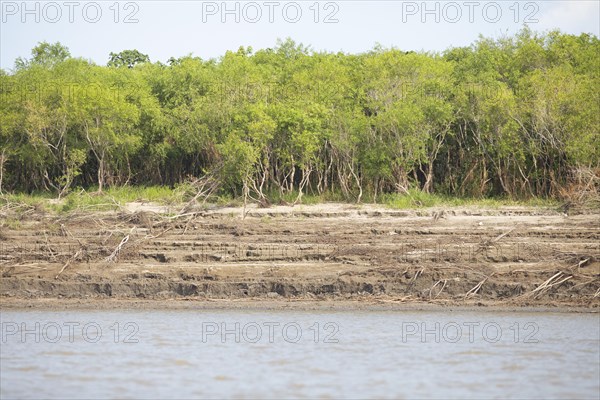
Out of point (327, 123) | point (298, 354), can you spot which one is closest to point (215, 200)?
point (327, 123)

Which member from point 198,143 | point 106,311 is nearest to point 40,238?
point 106,311

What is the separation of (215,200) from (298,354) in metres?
13.6

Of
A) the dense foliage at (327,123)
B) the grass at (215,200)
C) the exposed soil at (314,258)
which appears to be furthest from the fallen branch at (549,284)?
the dense foliage at (327,123)

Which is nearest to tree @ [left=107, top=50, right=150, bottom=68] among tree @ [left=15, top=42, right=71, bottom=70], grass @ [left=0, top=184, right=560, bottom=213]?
tree @ [left=15, top=42, right=71, bottom=70]

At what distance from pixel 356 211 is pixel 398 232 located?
10.3 feet

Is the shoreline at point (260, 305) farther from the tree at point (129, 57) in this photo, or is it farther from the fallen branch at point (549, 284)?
the tree at point (129, 57)

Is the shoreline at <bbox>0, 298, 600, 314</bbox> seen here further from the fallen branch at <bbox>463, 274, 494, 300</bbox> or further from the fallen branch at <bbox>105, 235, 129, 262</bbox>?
the fallen branch at <bbox>105, 235, 129, 262</bbox>

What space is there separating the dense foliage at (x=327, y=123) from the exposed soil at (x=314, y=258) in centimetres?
426

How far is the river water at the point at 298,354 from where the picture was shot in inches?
542

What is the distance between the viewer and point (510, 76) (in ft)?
115

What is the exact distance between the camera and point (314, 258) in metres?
22.1

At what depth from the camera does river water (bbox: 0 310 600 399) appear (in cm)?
1376

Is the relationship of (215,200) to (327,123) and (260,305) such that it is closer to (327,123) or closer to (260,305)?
(327,123)

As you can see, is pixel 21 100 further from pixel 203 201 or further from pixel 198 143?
pixel 203 201
